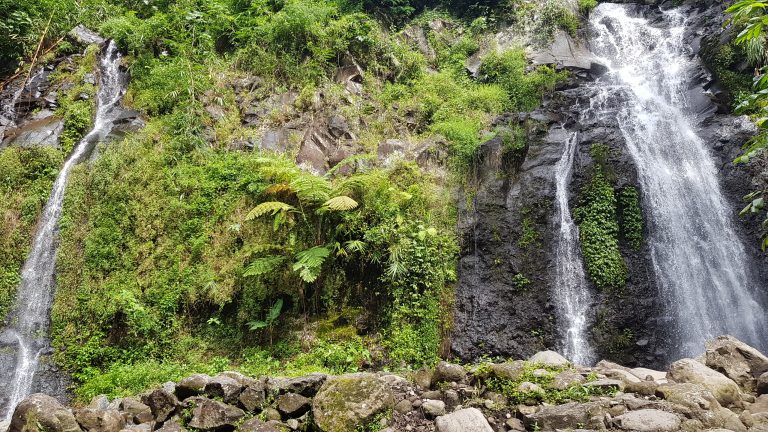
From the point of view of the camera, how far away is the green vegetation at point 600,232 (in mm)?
9781

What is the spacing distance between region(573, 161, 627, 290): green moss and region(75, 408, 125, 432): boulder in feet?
29.5

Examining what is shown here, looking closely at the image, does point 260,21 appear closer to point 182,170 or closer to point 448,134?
point 182,170

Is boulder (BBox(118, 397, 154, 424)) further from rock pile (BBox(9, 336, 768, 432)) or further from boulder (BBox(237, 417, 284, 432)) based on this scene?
boulder (BBox(237, 417, 284, 432))

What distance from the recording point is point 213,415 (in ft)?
16.9

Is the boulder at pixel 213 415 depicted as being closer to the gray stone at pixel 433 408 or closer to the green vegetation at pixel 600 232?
the gray stone at pixel 433 408

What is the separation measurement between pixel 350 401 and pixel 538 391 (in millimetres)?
2113

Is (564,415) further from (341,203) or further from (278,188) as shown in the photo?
(278,188)

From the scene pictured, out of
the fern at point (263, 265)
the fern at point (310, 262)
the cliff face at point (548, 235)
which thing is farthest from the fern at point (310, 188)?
the cliff face at point (548, 235)

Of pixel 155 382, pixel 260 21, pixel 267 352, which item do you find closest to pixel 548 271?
pixel 267 352

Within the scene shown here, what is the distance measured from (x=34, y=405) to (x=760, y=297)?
1230 centimetres

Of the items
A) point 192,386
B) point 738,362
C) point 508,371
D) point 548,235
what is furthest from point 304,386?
point 548,235

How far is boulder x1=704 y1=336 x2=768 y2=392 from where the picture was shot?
5.59 meters

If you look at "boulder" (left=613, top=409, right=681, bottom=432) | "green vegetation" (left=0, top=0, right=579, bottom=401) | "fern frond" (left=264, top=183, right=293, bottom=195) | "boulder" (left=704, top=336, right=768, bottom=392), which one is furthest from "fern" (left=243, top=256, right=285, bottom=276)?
"boulder" (left=704, top=336, right=768, bottom=392)

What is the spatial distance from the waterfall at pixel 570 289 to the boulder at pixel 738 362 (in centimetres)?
308
